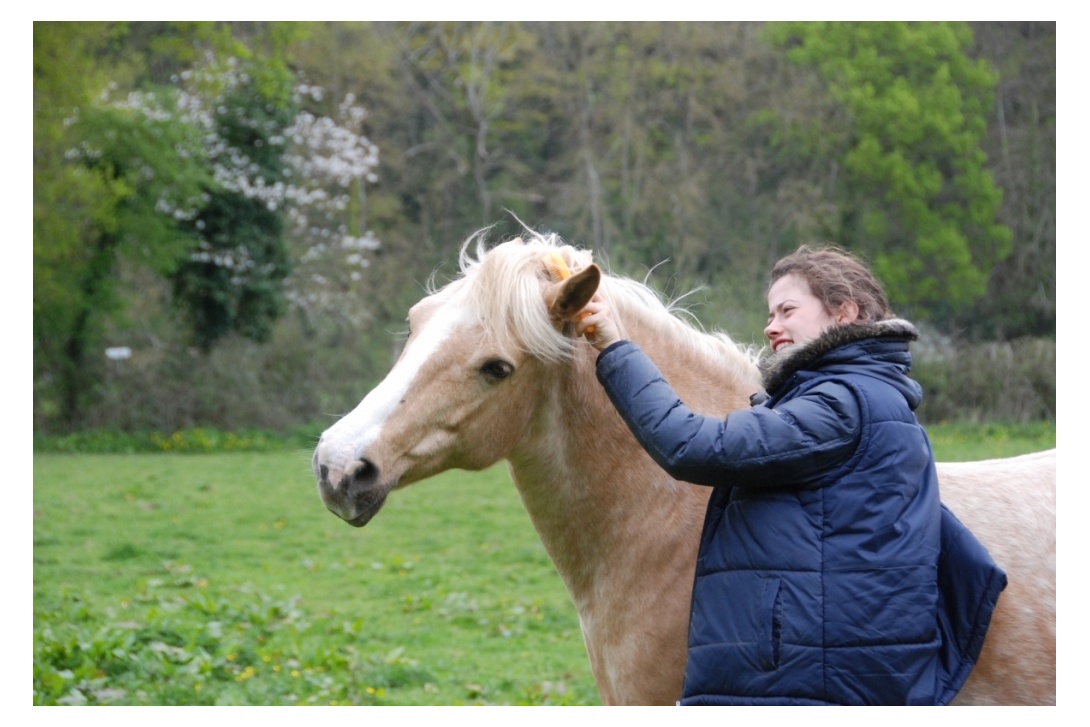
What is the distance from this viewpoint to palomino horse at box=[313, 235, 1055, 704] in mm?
2488

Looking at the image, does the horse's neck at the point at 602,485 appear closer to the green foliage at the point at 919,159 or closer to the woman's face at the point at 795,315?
the woman's face at the point at 795,315

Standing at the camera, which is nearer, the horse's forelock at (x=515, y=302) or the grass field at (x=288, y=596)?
the horse's forelock at (x=515, y=302)

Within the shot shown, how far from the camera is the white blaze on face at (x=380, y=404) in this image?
2.34 metres

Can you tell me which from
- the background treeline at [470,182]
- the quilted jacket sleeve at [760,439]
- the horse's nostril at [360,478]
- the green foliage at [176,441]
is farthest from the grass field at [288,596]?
the background treeline at [470,182]

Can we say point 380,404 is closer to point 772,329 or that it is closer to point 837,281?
point 772,329

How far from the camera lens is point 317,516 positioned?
1245 centimetres

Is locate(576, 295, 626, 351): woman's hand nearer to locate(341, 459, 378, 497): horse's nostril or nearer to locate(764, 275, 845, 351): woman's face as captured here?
locate(764, 275, 845, 351): woman's face

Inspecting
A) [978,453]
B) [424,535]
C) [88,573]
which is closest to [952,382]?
[978,453]

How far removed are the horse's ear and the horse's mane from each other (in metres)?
0.03

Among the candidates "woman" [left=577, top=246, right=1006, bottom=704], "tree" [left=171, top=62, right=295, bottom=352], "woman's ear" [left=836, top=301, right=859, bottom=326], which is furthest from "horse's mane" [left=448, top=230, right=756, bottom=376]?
"tree" [left=171, top=62, right=295, bottom=352]

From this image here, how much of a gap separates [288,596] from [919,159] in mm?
19684

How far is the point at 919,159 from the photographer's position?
23016 millimetres

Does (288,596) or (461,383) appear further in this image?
(288,596)

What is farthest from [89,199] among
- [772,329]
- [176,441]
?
[772,329]
